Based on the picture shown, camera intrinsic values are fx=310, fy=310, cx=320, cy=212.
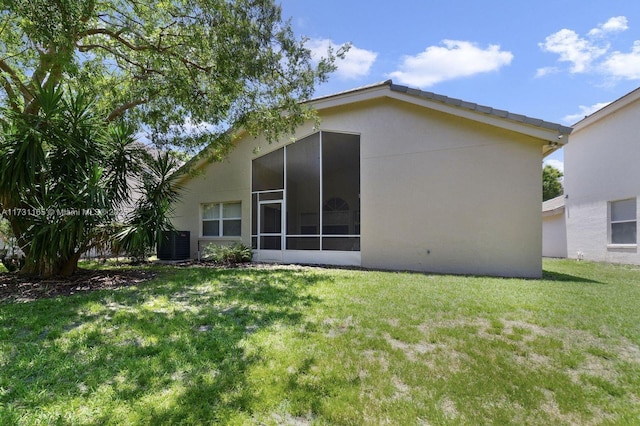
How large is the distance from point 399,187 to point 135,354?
8139mm

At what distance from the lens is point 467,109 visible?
8508 millimetres

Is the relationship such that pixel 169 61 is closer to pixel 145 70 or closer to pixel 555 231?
pixel 145 70

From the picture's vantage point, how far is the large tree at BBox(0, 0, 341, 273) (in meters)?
6.08

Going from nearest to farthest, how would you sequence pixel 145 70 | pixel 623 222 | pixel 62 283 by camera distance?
pixel 62 283 → pixel 145 70 → pixel 623 222

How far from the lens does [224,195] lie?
513 inches

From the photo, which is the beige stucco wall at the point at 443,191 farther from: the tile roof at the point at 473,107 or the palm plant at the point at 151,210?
the palm plant at the point at 151,210

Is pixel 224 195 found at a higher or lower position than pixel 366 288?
higher

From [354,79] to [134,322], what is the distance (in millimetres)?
10303

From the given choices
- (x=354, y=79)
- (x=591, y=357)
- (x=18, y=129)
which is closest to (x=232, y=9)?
(x=18, y=129)

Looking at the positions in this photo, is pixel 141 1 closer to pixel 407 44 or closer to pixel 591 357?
pixel 407 44

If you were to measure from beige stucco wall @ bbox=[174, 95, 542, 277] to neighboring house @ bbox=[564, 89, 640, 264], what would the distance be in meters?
5.32

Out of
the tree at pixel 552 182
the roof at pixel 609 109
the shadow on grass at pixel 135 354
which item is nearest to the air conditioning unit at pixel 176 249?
the shadow on grass at pixel 135 354

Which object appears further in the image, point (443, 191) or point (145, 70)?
point (443, 191)

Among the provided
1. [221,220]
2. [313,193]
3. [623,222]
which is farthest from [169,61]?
[623,222]
